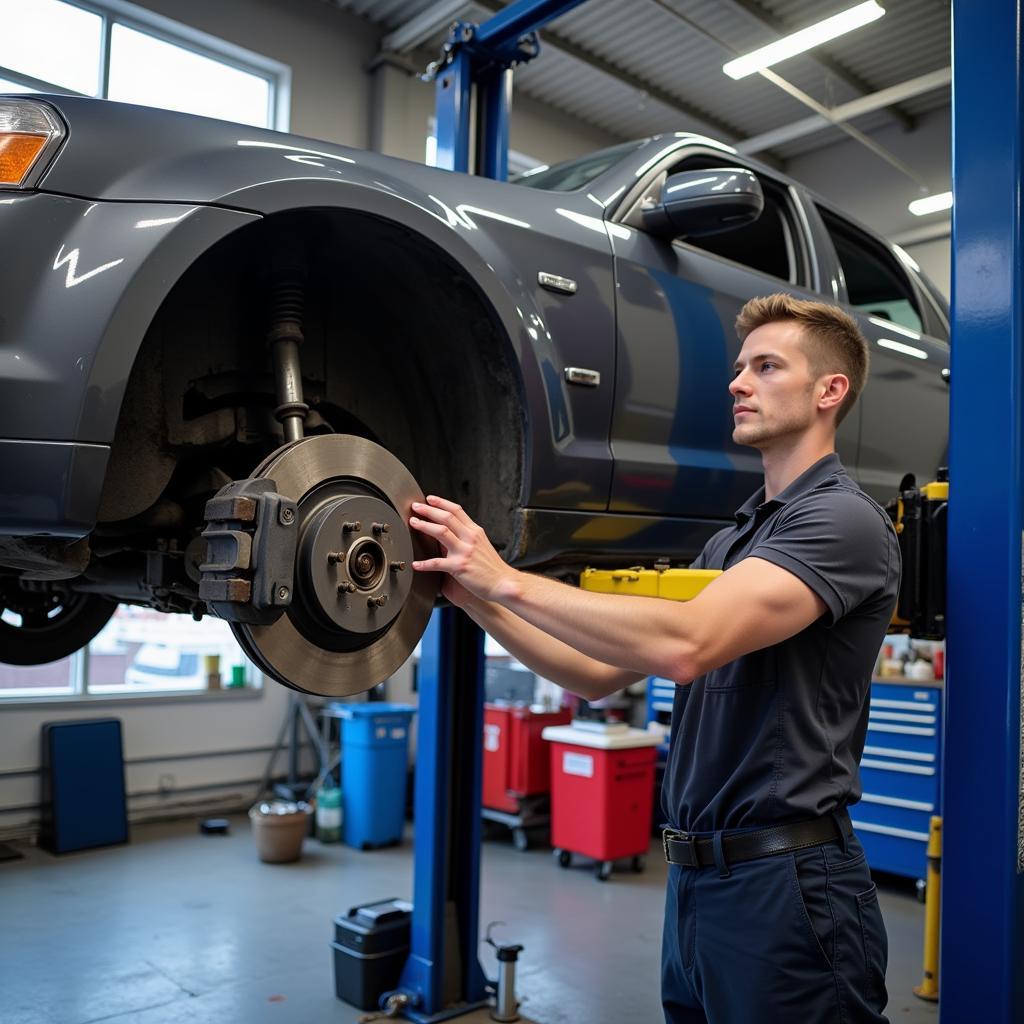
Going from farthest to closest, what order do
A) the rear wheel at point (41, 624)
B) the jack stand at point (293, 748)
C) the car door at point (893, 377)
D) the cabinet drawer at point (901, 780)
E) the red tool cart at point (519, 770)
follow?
1. the jack stand at point (293, 748)
2. the red tool cart at point (519, 770)
3. the cabinet drawer at point (901, 780)
4. the car door at point (893, 377)
5. the rear wheel at point (41, 624)

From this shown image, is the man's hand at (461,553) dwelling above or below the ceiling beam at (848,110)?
below

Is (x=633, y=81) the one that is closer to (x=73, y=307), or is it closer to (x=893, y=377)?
(x=893, y=377)

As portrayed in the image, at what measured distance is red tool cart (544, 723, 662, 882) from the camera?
4.57m

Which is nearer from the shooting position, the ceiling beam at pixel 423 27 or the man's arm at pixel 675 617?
the man's arm at pixel 675 617

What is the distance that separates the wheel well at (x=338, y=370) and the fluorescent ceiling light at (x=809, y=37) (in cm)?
412

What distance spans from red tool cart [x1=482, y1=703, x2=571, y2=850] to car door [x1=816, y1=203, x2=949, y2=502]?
273 cm

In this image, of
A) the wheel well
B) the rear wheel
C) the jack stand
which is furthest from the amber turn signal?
the jack stand

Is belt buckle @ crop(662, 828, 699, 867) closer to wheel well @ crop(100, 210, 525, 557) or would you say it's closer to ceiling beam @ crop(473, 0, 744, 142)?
wheel well @ crop(100, 210, 525, 557)

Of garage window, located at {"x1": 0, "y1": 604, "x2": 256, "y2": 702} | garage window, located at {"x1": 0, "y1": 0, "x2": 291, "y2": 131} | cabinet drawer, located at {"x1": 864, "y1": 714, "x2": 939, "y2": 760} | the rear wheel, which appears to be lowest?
cabinet drawer, located at {"x1": 864, "y1": 714, "x2": 939, "y2": 760}

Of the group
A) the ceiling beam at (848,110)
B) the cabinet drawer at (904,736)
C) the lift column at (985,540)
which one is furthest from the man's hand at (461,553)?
the ceiling beam at (848,110)

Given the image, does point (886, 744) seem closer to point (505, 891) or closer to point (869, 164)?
point (505, 891)

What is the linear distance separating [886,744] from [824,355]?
354 cm

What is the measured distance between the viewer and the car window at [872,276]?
10.0ft

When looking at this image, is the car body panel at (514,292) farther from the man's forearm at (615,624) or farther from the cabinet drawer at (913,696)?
the cabinet drawer at (913,696)
